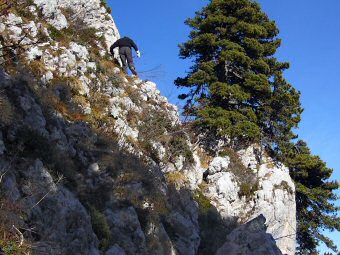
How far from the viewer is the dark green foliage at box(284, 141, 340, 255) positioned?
24312mm

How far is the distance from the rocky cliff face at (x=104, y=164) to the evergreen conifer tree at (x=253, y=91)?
2.02 m

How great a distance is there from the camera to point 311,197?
957 inches

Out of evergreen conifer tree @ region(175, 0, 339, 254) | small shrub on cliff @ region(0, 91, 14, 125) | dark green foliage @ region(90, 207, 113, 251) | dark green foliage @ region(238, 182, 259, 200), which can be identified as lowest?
dark green foliage @ region(90, 207, 113, 251)

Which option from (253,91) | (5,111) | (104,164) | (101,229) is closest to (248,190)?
(253,91)

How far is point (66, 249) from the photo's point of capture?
741 cm

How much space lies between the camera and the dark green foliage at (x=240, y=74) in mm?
21922

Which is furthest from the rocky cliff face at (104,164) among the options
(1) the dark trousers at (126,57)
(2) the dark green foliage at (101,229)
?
(1) the dark trousers at (126,57)

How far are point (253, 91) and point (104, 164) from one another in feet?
46.4

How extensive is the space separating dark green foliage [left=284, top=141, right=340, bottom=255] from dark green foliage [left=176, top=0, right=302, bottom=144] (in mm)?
1769

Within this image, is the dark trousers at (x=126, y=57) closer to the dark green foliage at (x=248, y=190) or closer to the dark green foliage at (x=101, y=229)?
the dark green foliage at (x=248, y=190)

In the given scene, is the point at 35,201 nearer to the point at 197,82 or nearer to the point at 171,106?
the point at 171,106

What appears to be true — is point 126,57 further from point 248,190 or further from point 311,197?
point 311,197

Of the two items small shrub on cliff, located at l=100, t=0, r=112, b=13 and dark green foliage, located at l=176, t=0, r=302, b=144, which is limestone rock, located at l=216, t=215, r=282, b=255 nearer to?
dark green foliage, located at l=176, t=0, r=302, b=144

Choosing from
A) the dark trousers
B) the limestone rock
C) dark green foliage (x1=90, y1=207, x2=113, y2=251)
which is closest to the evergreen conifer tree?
the dark trousers
